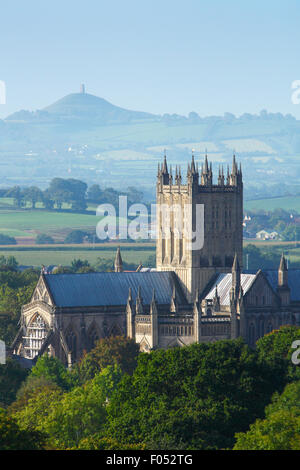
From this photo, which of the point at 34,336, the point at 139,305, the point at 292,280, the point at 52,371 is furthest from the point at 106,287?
the point at 52,371

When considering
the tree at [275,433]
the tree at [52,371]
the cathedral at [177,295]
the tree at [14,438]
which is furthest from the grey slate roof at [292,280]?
the tree at [14,438]

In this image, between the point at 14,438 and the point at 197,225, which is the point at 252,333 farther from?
the point at 14,438

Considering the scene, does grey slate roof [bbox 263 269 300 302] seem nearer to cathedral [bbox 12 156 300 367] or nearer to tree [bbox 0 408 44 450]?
cathedral [bbox 12 156 300 367]

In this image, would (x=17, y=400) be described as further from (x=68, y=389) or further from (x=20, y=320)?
(x=20, y=320)

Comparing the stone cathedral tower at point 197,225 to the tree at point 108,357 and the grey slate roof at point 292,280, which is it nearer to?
the grey slate roof at point 292,280

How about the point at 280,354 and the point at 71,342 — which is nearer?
the point at 280,354
